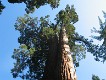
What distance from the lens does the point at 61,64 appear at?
524 inches

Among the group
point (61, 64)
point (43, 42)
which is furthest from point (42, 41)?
point (61, 64)

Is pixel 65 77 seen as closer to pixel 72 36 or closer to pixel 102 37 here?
pixel 72 36

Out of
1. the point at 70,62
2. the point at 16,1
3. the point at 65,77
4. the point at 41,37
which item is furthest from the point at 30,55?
the point at 65,77

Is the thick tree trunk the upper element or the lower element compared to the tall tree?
lower

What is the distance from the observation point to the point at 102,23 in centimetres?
2589

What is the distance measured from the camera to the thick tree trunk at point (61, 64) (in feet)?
40.0

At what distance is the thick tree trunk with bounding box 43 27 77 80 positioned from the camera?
40.0 feet

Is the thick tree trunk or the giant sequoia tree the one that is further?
the giant sequoia tree

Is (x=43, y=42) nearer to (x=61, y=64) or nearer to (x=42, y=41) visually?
(x=42, y=41)

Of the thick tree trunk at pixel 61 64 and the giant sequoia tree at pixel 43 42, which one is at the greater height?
the giant sequoia tree at pixel 43 42

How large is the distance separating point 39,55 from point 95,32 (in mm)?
8012

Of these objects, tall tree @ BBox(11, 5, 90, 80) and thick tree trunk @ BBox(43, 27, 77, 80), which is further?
tall tree @ BBox(11, 5, 90, 80)

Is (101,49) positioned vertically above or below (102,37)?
below

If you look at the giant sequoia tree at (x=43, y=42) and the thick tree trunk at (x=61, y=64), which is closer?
the thick tree trunk at (x=61, y=64)
